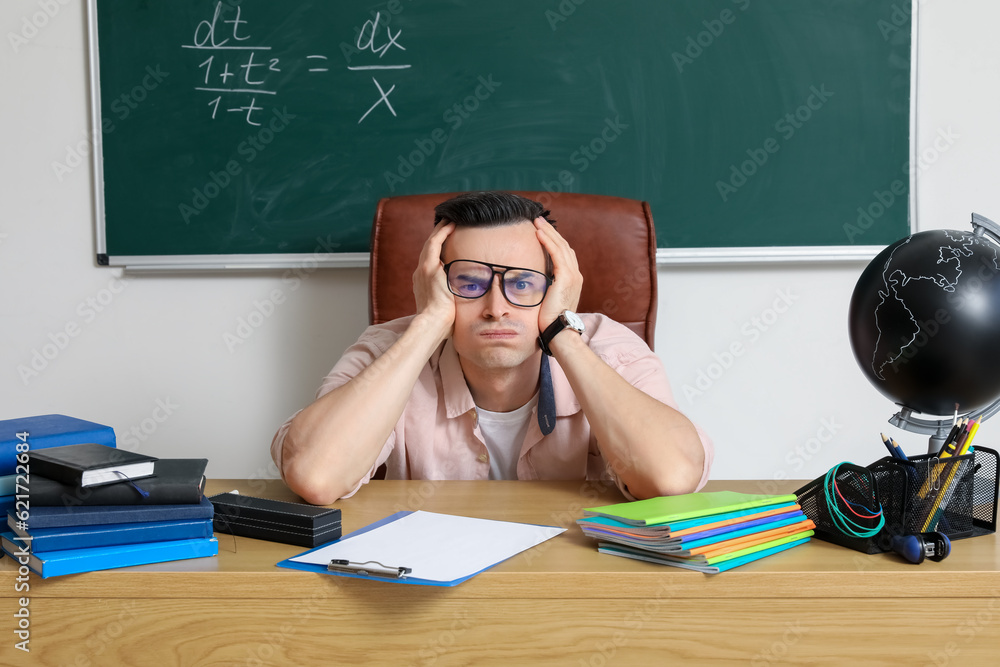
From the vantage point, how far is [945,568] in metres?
0.86

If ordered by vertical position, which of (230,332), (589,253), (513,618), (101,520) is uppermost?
(589,253)

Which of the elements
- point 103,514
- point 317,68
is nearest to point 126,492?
point 103,514

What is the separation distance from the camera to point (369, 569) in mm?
831

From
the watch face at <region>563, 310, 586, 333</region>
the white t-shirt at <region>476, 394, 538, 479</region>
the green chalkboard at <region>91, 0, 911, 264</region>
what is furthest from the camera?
the green chalkboard at <region>91, 0, 911, 264</region>

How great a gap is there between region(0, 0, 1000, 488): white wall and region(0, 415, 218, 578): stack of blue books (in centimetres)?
127

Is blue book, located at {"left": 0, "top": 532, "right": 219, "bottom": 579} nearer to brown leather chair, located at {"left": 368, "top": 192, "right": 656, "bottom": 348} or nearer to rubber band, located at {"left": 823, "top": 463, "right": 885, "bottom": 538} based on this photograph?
rubber band, located at {"left": 823, "top": 463, "right": 885, "bottom": 538}

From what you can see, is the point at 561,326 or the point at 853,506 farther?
the point at 561,326

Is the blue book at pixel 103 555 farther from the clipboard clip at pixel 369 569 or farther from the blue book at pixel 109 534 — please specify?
the clipboard clip at pixel 369 569

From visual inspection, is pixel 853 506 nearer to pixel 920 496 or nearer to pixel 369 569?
pixel 920 496

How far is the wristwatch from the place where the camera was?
1380 millimetres

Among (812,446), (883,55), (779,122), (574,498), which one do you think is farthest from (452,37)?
(812,446)

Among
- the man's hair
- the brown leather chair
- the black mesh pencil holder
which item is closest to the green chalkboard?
the brown leather chair

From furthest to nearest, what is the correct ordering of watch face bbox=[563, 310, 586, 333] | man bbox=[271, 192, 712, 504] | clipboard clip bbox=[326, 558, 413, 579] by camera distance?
watch face bbox=[563, 310, 586, 333] < man bbox=[271, 192, 712, 504] < clipboard clip bbox=[326, 558, 413, 579]

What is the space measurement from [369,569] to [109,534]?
0.32 m
